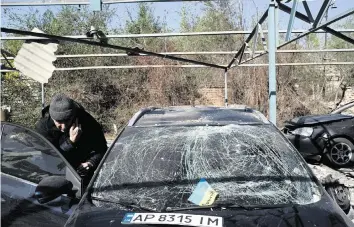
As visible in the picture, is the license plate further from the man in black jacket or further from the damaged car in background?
the damaged car in background

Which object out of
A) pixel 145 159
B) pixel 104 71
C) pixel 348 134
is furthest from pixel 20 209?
pixel 104 71

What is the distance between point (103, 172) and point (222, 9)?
14.8 metres

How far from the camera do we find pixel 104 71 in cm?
1667

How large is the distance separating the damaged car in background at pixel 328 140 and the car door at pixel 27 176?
665 centimetres

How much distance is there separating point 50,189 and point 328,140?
731 cm

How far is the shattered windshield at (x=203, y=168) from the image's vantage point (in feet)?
8.36

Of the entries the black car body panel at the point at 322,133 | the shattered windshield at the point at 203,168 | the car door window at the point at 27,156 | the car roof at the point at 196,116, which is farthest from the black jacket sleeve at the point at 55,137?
the black car body panel at the point at 322,133

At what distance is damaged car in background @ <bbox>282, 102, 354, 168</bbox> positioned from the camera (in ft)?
28.8

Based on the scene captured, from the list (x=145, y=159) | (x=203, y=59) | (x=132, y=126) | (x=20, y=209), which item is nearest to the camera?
(x=20, y=209)

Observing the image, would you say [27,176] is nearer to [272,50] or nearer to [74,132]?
[74,132]

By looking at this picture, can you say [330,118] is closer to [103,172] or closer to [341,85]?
[103,172]

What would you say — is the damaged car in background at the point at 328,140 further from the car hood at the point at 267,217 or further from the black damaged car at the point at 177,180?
the car hood at the point at 267,217

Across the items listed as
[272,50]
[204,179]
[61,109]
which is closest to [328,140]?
[272,50]

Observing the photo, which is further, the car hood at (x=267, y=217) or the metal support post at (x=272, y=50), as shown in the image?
the metal support post at (x=272, y=50)
